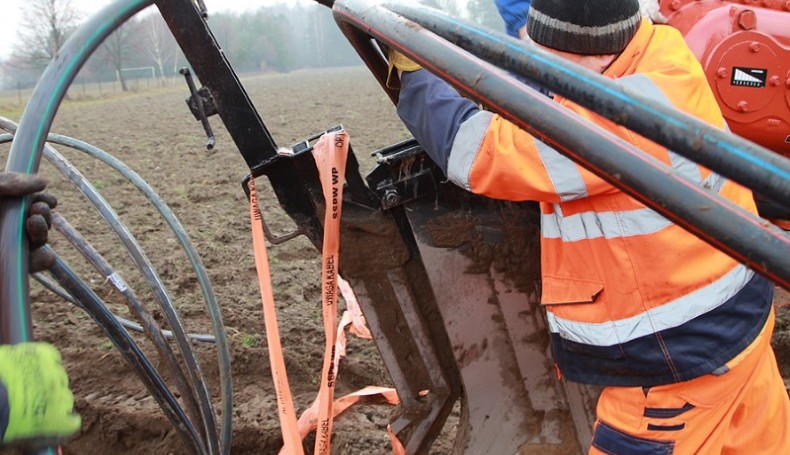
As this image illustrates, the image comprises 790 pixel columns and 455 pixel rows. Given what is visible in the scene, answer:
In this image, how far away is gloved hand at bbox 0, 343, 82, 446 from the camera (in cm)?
107

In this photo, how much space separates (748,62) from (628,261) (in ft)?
4.42

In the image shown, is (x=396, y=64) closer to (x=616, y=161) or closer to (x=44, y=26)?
(x=616, y=161)

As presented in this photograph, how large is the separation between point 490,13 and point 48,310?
62.0 meters

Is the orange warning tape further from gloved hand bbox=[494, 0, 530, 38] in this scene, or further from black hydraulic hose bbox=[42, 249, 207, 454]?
gloved hand bbox=[494, 0, 530, 38]

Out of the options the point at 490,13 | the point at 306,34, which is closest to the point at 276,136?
the point at 490,13

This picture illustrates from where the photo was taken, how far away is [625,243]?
159 centimetres

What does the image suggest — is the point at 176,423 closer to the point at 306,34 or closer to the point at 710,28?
the point at 710,28

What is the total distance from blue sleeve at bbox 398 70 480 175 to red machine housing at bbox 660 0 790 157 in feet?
4.25

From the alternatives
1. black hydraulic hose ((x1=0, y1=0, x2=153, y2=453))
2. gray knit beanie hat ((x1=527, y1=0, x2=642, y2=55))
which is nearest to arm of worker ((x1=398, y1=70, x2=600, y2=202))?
gray knit beanie hat ((x1=527, y1=0, x2=642, y2=55))

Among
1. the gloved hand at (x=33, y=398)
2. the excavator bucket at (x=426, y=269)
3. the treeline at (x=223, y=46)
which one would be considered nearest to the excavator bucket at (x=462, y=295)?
the excavator bucket at (x=426, y=269)

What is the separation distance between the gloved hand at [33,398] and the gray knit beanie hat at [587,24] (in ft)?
4.18

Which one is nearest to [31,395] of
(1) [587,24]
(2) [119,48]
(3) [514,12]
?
(1) [587,24]

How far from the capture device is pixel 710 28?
2.50 metres

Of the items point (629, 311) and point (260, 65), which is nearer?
point (629, 311)
